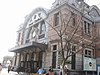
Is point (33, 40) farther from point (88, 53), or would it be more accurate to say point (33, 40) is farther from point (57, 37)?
point (88, 53)

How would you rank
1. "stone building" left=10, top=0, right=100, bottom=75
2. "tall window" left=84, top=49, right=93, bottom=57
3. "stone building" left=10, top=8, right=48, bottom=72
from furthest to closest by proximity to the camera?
"tall window" left=84, top=49, right=93, bottom=57 < "stone building" left=10, top=8, right=48, bottom=72 < "stone building" left=10, top=0, right=100, bottom=75

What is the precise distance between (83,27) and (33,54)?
740 cm

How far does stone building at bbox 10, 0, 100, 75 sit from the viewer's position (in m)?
15.6

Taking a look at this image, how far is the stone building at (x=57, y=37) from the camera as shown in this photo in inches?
615

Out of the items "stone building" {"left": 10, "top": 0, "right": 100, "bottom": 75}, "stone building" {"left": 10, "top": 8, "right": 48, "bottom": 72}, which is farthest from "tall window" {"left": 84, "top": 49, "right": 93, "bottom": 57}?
"stone building" {"left": 10, "top": 8, "right": 48, "bottom": 72}

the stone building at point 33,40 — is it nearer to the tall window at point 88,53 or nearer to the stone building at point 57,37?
the stone building at point 57,37

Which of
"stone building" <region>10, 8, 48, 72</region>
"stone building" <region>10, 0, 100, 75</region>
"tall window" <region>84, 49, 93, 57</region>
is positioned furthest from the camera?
"tall window" <region>84, 49, 93, 57</region>

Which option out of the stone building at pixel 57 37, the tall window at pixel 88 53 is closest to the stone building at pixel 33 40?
the stone building at pixel 57 37

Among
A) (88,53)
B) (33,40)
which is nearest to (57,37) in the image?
(88,53)

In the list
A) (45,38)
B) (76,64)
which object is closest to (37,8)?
(45,38)

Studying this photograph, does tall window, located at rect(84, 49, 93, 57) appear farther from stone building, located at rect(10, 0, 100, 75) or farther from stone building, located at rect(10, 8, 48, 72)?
stone building, located at rect(10, 8, 48, 72)

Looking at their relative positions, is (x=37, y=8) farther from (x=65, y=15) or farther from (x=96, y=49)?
(x=96, y=49)

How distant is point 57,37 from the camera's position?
1594 cm

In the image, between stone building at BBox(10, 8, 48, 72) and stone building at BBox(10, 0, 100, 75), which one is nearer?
stone building at BBox(10, 0, 100, 75)
